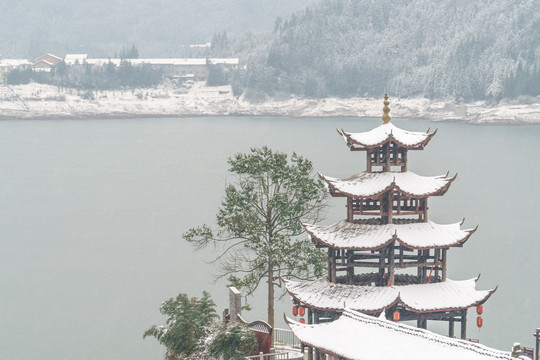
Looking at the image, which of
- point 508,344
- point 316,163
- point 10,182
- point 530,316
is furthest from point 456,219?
point 10,182

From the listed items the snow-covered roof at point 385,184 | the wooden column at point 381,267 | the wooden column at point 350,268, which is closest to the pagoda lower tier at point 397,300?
the wooden column at point 350,268

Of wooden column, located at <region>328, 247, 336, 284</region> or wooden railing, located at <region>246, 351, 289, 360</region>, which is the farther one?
wooden column, located at <region>328, 247, 336, 284</region>

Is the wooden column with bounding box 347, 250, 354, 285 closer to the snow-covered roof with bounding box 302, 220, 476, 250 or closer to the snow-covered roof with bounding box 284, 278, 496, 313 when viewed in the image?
the snow-covered roof with bounding box 284, 278, 496, 313

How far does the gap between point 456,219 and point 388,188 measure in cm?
5777

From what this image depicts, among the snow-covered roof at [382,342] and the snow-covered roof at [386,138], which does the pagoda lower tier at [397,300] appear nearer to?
the snow-covered roof at [382,342]

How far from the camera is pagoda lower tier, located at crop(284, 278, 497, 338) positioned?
30375 mm

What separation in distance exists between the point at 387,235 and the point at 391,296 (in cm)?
216

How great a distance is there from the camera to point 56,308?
195 feet

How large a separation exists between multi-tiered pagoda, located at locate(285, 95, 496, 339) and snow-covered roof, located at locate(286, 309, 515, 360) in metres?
3.39

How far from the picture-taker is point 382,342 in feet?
81.9

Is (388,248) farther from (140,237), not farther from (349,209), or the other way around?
(140,237)

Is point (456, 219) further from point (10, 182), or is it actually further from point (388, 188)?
point (10, 182)

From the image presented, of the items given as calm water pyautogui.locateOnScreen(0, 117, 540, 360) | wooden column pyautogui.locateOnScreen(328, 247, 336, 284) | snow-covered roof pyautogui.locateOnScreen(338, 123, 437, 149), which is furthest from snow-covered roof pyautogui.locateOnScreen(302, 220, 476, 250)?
calm water pyautogui.locateOnScreen(0, 117, 540, 360)

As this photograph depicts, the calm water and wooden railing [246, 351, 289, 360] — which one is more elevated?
wooden railing [246, 351, 289, 360]
